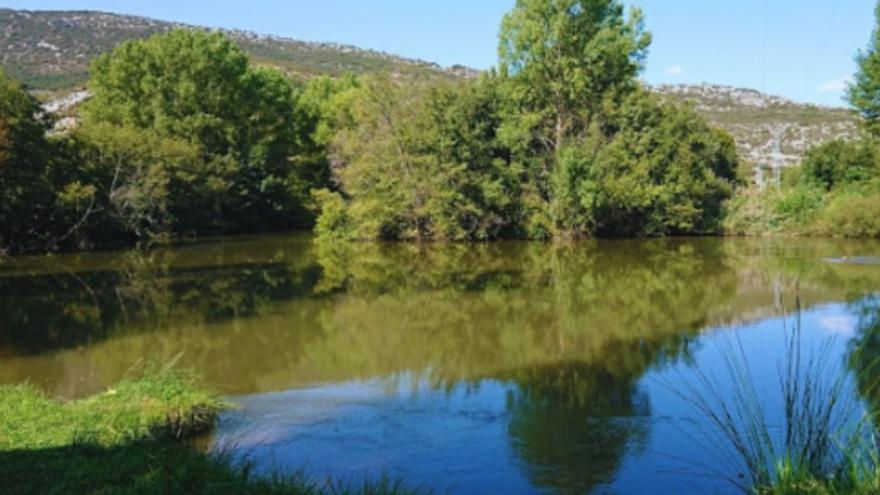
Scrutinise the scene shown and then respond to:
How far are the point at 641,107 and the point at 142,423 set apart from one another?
27755 mm

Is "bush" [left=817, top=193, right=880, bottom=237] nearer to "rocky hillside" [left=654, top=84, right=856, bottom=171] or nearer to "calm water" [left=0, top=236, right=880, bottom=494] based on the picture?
"calm water" [left=0, top=236, right=880, bottom=494]

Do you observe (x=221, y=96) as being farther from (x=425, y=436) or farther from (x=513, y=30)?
(x=425, y=436)

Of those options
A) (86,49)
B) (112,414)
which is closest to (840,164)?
(112,414)

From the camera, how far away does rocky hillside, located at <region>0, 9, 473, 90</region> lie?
77750mm

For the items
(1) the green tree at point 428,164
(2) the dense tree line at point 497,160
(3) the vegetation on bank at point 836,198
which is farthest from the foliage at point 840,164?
(1) the green tree at point 428,164

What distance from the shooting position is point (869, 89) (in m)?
32.9

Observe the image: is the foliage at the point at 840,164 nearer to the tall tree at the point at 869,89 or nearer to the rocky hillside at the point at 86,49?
the tall tree at the point at 869,89

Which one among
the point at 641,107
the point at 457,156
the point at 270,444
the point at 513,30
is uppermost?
the point at 513,30

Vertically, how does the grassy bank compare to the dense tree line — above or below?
below

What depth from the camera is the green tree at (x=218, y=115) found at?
37.9 m

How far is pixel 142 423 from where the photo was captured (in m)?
7.23

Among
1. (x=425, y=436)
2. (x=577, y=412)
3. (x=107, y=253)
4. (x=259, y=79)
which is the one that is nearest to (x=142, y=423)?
(x=425, y=436)

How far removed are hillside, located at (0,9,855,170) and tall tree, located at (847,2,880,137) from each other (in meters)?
18.4

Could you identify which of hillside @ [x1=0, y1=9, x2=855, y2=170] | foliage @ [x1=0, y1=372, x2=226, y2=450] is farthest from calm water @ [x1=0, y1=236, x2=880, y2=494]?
hillside @ [x1=0, y1=9, x2=855, y2=170]
